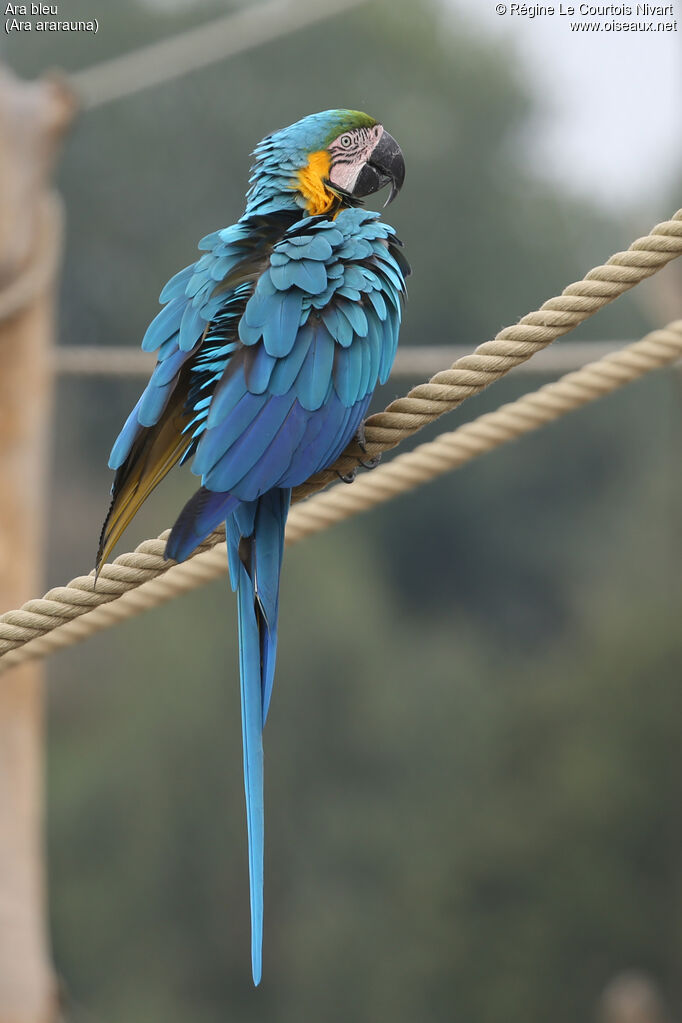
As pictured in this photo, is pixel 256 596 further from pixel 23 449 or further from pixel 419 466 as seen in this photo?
pixel 23 449

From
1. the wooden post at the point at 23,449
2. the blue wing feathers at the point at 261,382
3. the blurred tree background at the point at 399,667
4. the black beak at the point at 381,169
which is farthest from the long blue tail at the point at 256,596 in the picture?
the blurred tree background at the point at 399,667

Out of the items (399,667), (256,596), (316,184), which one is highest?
(316,184)

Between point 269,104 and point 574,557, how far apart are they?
4.34m

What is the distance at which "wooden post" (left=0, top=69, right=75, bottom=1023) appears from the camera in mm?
1931

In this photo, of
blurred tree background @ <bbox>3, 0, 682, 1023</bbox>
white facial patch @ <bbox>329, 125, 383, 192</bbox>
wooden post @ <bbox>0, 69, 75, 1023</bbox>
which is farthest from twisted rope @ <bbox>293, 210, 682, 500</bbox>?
blurred tree background @ <bbox>3, 0, 682, 1023</bbox>

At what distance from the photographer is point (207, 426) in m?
0.96

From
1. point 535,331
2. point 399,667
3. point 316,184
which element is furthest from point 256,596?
point 399,667

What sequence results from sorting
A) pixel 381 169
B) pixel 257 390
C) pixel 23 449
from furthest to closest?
pixel 23 449 → pixel 381 169 → pixel 257 390

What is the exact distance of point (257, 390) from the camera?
3.20 feet

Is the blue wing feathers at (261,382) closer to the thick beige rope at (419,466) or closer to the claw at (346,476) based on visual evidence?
the claw at (346,476)

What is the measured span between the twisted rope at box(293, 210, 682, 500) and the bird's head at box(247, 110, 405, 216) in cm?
28

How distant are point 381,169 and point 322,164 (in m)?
0.13

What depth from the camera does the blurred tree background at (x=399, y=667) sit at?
21.9 feet

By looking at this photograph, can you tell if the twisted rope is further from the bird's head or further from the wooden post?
the wooden post
